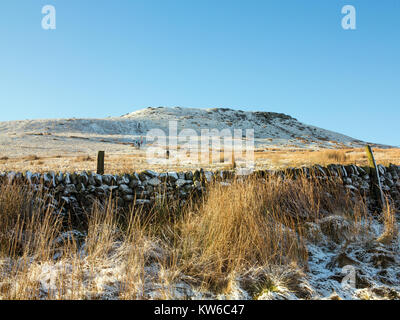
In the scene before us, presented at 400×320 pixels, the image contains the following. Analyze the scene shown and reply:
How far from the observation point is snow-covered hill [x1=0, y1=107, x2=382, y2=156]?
42656mm

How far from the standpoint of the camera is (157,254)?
10.8 feet

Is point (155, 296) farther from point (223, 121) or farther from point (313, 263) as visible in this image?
point (223, 121)

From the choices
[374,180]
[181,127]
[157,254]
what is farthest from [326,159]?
[181,127]

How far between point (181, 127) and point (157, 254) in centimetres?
5846

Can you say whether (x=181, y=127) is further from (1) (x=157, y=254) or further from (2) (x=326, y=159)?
(1) (x=157, y=254)

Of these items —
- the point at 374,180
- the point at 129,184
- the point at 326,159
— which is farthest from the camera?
the point at 326,159

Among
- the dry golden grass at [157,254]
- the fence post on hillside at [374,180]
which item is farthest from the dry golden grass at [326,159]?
the dry golden grass at [157,254]

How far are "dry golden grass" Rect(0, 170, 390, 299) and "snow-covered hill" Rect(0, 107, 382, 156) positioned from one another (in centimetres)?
3023

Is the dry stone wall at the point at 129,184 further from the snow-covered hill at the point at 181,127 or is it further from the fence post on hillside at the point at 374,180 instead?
the snow-covered hill at the point at 181,127

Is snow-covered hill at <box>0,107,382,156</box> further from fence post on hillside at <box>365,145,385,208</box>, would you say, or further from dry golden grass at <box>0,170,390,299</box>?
fence post on hillside at <box>365,145,385,208</box>

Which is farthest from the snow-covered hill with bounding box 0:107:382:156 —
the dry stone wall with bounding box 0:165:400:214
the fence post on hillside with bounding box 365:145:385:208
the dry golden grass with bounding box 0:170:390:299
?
the fence post on hillside with bounding box 365:145:385:208
